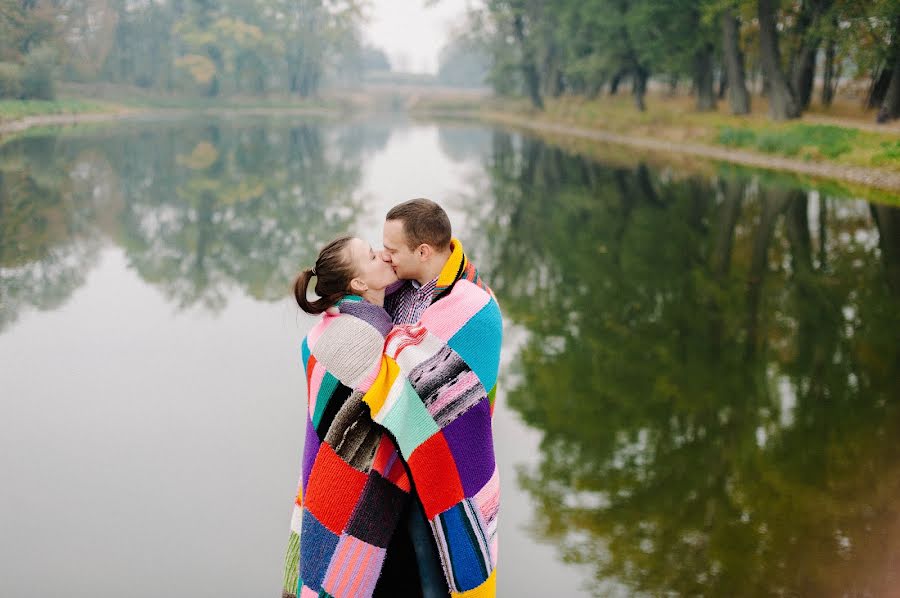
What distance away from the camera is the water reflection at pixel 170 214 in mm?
10367

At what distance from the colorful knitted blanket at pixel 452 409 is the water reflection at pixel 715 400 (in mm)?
1568

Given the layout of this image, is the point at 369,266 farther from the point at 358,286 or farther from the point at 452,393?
the point at 452,393

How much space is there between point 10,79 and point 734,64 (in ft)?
84.7

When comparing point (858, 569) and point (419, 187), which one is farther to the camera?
point (419, 187)

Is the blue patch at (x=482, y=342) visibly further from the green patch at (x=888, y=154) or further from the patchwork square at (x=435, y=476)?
the green patch at (x=888, y=154)

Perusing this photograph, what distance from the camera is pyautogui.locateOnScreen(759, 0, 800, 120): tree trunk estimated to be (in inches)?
1054

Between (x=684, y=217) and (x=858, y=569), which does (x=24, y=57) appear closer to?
(x=684, y=217)

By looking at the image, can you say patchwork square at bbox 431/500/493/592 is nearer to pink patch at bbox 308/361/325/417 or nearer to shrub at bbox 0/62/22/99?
pink patch at bbox 308/361/325/417

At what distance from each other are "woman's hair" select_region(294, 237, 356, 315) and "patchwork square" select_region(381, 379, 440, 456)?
0.31m

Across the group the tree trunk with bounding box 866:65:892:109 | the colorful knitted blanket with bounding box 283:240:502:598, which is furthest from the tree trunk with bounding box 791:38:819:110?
the colorful knitted blanket with bounding box 283:240:502:598

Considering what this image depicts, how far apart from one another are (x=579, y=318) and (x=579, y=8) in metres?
34.9

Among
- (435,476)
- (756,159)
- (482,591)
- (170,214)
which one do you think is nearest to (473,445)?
(435,476)

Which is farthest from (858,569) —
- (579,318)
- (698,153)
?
(698,153)

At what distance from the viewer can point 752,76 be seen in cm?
4072
